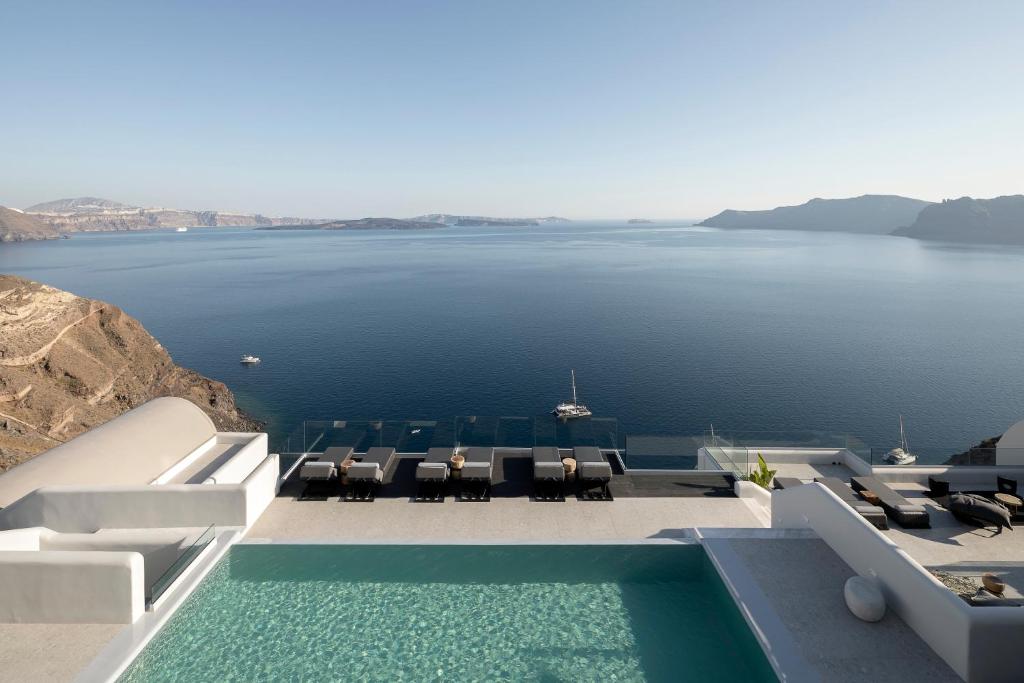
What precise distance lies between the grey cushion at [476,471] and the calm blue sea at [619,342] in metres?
28.1

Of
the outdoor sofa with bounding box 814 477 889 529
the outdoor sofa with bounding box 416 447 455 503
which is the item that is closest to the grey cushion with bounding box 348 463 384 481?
the outdoor sofa with bounding box 416 447 455 503

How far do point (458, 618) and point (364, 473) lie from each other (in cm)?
390

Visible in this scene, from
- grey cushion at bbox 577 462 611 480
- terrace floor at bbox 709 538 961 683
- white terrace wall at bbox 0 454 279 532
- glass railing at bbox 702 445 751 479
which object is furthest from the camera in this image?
glass railing at bbox 702 445 751 479

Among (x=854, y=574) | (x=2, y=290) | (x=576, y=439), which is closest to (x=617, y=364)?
(x=576, y=439)

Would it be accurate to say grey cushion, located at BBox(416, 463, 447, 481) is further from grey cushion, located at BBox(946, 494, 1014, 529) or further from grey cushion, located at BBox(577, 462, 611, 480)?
grey cushion, located at BBox(946, 494, 1014, 529)

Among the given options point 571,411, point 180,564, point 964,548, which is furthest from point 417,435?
point 571,411

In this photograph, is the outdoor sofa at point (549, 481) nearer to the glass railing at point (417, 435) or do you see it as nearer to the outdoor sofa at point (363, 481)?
the glass railing at point (417, 435)

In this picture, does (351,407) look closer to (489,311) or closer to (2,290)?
(2,290)

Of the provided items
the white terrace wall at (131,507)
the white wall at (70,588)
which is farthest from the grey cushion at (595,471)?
the white wall at (70,588)

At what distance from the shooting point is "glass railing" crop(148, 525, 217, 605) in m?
7.12

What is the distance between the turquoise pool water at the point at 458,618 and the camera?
650cm

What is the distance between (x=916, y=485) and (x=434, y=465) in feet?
32.9

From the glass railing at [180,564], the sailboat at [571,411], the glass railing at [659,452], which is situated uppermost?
the glass railing at [180,564]

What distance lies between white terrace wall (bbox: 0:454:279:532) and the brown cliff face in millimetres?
21819
